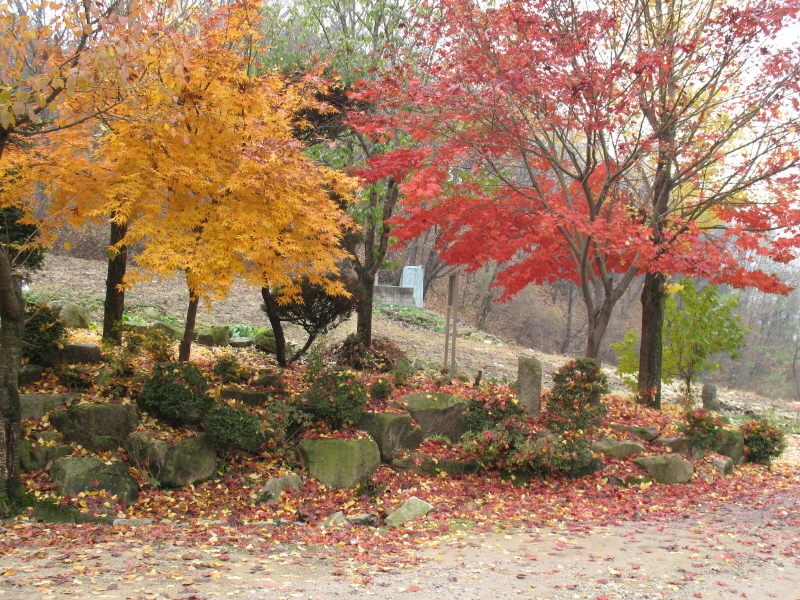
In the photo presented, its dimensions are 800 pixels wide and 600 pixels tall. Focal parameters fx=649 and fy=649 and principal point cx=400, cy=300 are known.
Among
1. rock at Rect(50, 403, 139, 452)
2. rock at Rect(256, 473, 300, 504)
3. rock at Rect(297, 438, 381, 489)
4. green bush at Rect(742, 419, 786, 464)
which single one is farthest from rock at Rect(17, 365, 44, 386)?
green bush at Rect(742, 419, 786, 464)

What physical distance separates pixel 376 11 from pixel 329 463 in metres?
7.80

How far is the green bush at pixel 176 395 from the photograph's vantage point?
6.92 m

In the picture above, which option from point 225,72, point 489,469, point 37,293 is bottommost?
point 489,469

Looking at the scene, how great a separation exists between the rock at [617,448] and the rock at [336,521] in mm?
3726

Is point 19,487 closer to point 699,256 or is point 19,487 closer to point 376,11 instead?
point 699,256

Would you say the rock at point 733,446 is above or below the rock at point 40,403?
below

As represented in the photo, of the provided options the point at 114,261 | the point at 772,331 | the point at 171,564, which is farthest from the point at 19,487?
the point at 772,331

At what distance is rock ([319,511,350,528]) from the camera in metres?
5.98

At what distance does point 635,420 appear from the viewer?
31.8 ft

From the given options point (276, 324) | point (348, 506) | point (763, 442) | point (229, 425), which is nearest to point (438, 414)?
point (348, 506)

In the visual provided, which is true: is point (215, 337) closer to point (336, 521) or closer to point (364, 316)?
point (364, 316)

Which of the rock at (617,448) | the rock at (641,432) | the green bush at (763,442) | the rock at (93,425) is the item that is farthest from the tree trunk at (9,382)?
the green bush at (763,442)

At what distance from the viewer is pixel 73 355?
761 centimetres

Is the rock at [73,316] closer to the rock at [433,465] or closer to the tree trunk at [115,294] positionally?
the tree trunk at [115,294]
